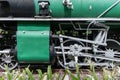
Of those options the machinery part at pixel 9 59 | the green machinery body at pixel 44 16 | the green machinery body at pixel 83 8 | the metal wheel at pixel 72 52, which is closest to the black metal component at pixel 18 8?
the green machinery body at pixel 44 16

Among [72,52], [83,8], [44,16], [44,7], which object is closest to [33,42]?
[44,16]

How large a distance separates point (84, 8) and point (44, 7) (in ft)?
2.64

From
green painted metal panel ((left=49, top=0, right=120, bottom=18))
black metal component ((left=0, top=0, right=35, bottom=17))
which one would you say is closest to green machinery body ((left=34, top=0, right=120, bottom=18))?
green painted metal panel ((left=49, top=0, right=120, bottom=18))

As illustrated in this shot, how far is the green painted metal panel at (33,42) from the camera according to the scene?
6180 millimetres

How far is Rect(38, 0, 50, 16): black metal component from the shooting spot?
614cm

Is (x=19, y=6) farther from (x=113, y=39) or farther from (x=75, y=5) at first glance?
(x=113, y=39)

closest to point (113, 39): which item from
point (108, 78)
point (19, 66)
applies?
point (19, 66)

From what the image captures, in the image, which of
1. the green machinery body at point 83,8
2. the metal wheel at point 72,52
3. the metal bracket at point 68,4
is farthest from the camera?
the metal wheel at point 72,52

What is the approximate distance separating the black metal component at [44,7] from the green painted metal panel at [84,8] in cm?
20

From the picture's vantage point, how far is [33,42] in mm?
6199

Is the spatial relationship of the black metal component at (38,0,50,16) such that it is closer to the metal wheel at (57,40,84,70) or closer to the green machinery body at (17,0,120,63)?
the green machinery body at (17,0,120,63)

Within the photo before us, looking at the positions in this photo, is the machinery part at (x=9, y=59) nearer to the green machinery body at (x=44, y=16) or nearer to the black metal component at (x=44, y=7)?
the green machinery body at (x=44, y=16)

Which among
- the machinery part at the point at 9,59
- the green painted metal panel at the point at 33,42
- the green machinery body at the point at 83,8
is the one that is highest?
the green machinery body at the point at 83,8

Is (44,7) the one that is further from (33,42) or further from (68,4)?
(33,42)
